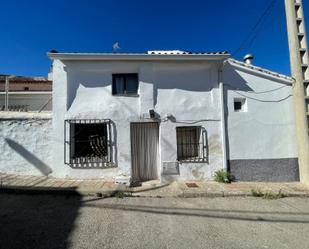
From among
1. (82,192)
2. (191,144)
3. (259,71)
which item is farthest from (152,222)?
(259,71)

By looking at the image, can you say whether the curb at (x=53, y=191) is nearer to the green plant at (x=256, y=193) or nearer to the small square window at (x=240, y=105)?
the green plant at (x=256, y=193)

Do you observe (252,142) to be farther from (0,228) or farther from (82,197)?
(0,228)

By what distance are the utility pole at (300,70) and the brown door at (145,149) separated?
17.1 feet

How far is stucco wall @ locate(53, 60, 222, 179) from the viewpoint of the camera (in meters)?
7.44

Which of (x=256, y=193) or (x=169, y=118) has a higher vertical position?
(x=169, y=118)

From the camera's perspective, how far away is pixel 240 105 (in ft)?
26.5

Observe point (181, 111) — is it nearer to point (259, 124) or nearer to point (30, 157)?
point (259, 124)

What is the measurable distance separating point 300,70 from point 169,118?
5.03 meters

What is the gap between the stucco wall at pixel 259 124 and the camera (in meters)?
7.69

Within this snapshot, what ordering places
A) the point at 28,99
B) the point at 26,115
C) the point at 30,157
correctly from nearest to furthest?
the point at 30,157
the point at 26,115
the point at 28,99

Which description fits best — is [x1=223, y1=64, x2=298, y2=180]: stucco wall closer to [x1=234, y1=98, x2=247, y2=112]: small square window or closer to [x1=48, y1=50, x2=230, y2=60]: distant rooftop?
[x1=234, y1=98, x2=247, y2=112]: small square window

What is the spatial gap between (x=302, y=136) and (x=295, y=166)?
1.30 m

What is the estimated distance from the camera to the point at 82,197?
589cm

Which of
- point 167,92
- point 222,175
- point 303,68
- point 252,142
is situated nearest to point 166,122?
point 167,92
